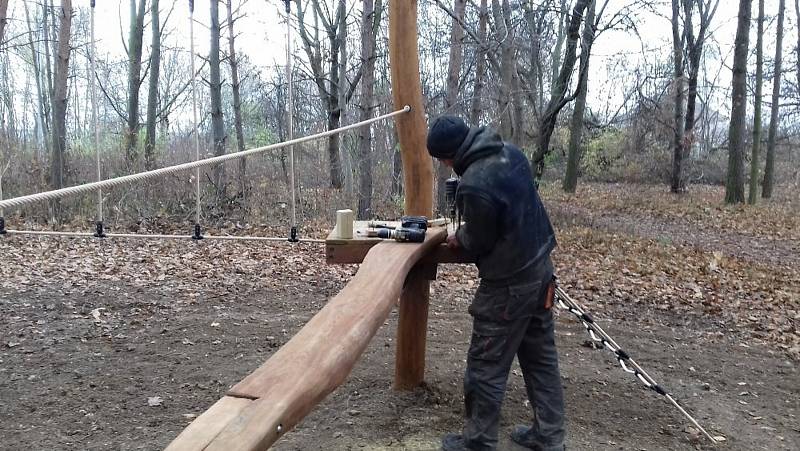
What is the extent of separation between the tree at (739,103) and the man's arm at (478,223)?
14.7m

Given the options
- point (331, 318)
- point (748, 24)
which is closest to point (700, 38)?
point (748, 24)

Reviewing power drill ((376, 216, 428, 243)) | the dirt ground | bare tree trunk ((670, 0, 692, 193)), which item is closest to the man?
power drill ((376, 216, 428, 243))

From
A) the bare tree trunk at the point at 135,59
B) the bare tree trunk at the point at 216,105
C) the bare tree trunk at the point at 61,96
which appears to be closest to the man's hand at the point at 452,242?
the bare tree trunk at the point at 61,96

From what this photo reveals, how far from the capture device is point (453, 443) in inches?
146

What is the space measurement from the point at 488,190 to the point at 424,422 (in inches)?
69.3

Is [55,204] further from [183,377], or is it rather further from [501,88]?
[501,88]

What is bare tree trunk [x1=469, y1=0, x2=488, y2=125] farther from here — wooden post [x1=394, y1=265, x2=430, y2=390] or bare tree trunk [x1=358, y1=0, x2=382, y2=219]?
wooden post [x1=394, y1=265, x2=430, y2=390]

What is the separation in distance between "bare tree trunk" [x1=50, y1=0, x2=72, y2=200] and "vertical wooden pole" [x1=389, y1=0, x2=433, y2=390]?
21.6ft

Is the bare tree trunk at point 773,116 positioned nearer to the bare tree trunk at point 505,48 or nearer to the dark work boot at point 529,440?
the bare tree trunk at point 505,48

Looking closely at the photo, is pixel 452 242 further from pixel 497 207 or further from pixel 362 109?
pixel 362 109

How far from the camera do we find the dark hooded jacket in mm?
3232

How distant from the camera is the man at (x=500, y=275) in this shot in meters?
3.27

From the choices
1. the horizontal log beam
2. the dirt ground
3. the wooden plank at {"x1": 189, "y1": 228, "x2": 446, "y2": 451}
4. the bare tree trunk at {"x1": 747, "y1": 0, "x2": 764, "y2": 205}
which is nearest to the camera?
the wooden plank at {"x1": 189, "y1": 228, "x2": 446, "y2": 451}

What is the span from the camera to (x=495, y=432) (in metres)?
3.60
